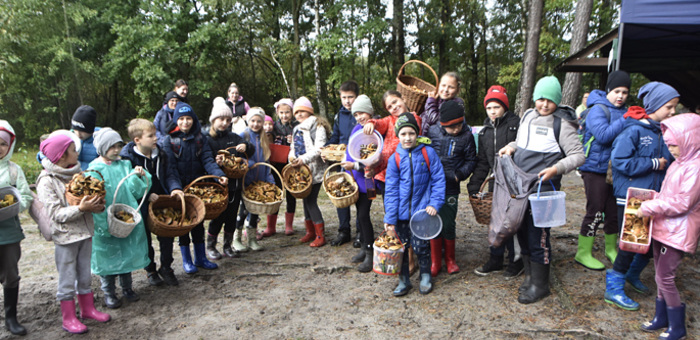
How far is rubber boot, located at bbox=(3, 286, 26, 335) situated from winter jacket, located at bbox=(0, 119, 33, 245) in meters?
0.42

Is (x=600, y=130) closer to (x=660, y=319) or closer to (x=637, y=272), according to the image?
(x=637, y=272)

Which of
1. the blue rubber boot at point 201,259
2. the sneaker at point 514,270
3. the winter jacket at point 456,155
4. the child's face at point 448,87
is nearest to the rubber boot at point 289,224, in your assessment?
the blue rubber boot at point 201,259

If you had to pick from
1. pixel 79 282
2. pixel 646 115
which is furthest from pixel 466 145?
pixel 79 282

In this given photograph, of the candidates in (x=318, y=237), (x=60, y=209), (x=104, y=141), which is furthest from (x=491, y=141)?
(x=60, y=209)

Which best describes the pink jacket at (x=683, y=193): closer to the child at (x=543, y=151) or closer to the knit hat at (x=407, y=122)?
the child at (x=543, y=151)

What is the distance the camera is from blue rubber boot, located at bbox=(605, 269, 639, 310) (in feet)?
10.1

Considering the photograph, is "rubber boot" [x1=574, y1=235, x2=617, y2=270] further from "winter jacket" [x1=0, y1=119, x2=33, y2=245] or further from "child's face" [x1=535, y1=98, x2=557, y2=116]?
"winter jacket" [x1=0, y1=119, x2=33, y2=245]

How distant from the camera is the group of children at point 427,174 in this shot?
2.79 meters

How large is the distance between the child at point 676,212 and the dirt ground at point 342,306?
29 cm

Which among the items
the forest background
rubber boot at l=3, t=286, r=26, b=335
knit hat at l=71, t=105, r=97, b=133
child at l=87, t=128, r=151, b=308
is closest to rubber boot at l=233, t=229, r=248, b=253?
child at l=87, t=128, r=151, b=308

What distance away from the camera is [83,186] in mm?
2871

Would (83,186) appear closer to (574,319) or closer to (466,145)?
(466,145)

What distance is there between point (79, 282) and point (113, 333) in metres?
0.50

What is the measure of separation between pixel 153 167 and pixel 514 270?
3587 mm
